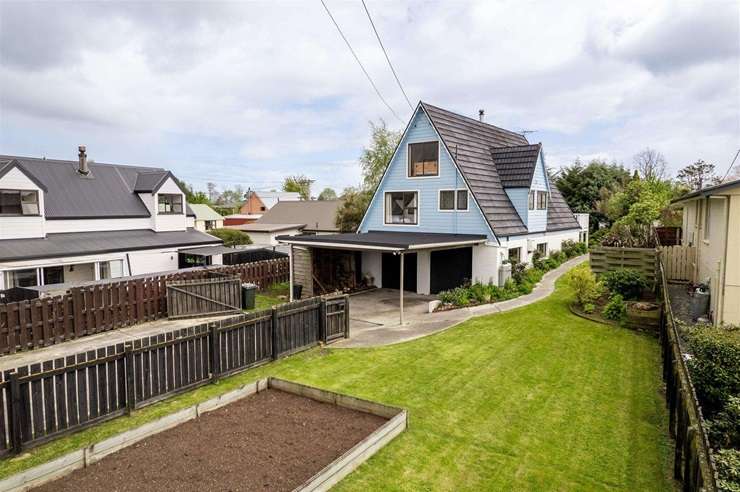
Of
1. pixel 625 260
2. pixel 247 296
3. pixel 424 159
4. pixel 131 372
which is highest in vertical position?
pixel 424 159

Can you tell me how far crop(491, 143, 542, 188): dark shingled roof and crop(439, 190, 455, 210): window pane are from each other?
372 centimetres

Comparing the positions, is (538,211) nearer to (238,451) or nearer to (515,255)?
(515,255)

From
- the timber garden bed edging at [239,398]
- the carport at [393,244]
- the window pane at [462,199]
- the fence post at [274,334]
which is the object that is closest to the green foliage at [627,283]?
the carport at [393,244]

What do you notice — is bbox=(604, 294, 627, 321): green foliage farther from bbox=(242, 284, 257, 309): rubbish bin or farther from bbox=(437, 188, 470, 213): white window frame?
bbox=(242, 284, 257, 309): rubbish bin

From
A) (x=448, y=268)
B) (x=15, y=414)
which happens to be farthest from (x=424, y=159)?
(x=15, y=414)

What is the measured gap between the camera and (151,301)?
1572 centimetres

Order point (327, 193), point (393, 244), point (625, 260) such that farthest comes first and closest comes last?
point (327, 193)
point (625, 260)
point (393, 244)

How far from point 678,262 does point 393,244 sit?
12.0 meters

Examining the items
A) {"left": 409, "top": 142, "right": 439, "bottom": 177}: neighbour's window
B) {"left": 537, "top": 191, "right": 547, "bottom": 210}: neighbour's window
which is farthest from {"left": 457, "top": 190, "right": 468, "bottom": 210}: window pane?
{"left": 537, "top": 191, "right": 547, "bottom": 210}: neighbour's window

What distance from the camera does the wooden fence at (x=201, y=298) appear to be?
15.9m

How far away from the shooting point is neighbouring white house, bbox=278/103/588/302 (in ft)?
63.3

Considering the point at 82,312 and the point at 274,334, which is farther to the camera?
the point at 82,312

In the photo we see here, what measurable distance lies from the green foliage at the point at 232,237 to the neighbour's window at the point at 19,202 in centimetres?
1823

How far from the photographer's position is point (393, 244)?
50.0 ft
